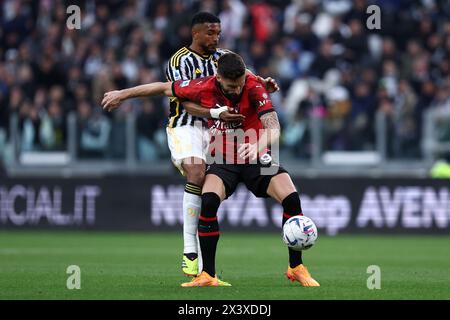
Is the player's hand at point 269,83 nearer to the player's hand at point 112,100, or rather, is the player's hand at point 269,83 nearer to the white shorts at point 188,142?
the white shorts at point 188,142

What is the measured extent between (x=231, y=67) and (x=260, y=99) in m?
0.46

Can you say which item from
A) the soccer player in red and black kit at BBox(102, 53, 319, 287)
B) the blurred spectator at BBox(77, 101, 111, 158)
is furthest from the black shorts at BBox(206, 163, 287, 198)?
the blurred spectator at BBox(77, 101, 111, 158)

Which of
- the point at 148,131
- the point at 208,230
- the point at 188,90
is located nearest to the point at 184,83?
the point at 188,90

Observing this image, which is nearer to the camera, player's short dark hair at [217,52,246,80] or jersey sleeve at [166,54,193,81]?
player's short dark hair at [217,52,246,80]

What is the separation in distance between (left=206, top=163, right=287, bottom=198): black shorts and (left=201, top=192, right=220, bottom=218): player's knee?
255mm

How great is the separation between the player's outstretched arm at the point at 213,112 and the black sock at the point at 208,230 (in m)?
0.71

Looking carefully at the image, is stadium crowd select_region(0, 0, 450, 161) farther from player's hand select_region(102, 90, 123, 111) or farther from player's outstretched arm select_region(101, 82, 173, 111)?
player's hand select_region(102, 90, 123, 111)

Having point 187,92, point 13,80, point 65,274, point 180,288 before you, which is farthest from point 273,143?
point 13,80

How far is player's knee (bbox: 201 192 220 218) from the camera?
30.7 ft

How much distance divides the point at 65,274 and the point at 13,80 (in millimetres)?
11481

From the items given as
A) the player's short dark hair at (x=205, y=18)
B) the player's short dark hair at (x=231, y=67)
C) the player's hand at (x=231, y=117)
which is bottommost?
the player's hand at (x=231, y=117)

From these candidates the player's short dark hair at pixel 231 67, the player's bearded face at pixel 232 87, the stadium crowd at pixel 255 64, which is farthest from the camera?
the stadium crowd at pixel 255 64

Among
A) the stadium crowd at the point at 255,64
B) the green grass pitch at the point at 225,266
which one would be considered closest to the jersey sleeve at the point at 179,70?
the green grass pitch at the point at 225,266

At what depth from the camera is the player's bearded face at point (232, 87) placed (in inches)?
369
